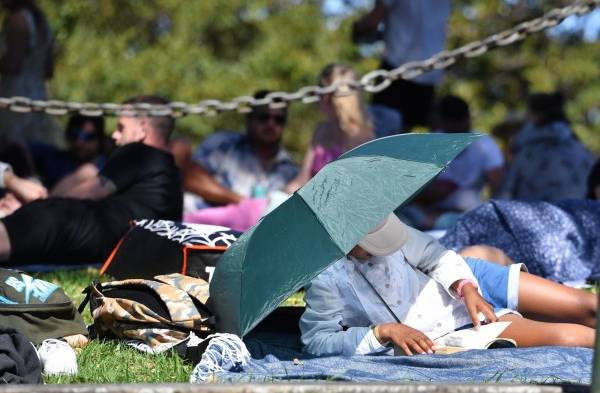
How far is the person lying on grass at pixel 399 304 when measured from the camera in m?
4.63

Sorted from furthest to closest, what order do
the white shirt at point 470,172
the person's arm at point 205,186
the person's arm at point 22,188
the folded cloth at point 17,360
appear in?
the white shirt at point 470,172 < the person's arm at point 205,186 < the person's arm at point 22,188 < the folded cloth at point 17,360

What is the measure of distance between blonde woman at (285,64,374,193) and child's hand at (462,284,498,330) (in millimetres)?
4051

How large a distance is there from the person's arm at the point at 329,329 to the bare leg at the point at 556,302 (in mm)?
834

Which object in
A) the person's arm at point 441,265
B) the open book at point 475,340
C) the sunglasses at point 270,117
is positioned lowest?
→ the open book at point 475,340

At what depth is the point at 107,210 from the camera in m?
7.76

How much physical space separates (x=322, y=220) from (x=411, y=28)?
5470 millimetres

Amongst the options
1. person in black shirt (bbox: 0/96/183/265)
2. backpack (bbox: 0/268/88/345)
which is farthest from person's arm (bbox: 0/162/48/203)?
backpack (bbox: 0/268/88/345)

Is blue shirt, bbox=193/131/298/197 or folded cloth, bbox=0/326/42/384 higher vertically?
folded cloth, bbox=0/326/42/384

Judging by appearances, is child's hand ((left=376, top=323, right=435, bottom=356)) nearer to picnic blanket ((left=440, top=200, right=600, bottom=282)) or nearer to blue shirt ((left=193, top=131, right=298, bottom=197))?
picnic blanket ((left=440, top=200, right=600, bottom=282))

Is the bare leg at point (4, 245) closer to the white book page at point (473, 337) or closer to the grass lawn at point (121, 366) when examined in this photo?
the grass lawn at point (121, 366)

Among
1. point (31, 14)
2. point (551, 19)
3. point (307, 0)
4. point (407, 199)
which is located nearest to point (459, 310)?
point (407, 199)

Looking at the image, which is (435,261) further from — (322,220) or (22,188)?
(22,188)

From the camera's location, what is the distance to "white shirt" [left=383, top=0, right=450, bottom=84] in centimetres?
955

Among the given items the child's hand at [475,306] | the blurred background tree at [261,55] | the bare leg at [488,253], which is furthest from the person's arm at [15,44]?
the blurred background tree at [261,55]
